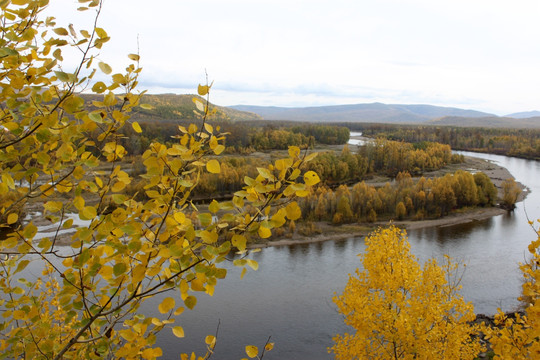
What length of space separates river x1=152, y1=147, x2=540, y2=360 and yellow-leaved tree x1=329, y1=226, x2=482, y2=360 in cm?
517

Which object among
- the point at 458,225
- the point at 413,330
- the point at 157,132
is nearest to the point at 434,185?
the point at 458,225

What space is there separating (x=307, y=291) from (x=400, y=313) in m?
8.77

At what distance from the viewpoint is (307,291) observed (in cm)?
1462

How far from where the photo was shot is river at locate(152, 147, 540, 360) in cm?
1167

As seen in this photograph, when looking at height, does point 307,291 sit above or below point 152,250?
below

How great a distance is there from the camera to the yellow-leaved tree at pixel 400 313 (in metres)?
6.08

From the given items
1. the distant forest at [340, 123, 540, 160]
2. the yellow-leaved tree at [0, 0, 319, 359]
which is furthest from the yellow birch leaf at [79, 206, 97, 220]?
the distant forest at [340, 123, 540, 160]

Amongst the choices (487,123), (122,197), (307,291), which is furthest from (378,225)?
(487,123)

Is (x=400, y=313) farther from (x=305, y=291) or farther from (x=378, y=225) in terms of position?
(x=378, y=225)

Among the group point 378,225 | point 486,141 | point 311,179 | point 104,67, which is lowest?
point 378,225

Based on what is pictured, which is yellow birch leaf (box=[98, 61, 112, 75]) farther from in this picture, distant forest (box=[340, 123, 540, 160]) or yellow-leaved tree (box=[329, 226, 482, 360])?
distant forest (box=[340, 123, 540, 160])

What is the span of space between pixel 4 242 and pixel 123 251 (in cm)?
63

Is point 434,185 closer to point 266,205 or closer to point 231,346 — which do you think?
point 231,346

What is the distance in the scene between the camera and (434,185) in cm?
2781
